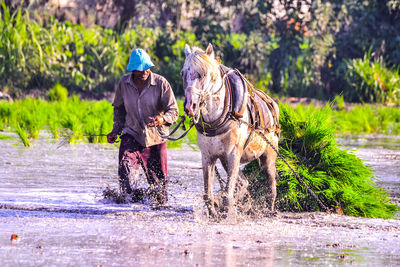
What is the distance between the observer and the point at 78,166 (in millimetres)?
11062

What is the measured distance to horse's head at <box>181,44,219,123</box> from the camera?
260 inches

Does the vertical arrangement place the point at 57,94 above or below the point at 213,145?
below

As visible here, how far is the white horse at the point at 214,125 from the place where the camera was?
22.0 feet

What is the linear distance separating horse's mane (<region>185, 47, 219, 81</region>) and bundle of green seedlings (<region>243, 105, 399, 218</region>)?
180cm

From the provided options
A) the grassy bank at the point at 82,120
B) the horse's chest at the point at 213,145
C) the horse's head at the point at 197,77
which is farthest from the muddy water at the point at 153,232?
the grassy bank at the point at 82,120

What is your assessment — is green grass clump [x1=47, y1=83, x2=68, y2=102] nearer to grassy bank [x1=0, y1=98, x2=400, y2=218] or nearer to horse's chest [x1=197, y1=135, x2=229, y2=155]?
grassy bank [x1=0, y1=98, x2=400, y2=218]

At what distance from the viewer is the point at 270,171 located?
8.20 metres

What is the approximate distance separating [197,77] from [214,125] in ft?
1.67

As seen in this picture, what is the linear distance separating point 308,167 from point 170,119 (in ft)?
5.14

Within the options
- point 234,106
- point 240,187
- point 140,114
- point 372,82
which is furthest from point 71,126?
point 372,82

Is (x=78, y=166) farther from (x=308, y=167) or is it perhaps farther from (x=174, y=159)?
(x=308, y=167)

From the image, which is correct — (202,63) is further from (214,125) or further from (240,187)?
(240,187)

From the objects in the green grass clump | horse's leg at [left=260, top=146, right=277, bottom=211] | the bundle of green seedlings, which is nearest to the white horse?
horse's leg at [left=260, top=146, right=277, bottom=211]

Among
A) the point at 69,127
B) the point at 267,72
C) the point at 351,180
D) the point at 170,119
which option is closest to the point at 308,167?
the point at 351,180
